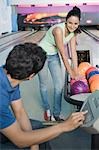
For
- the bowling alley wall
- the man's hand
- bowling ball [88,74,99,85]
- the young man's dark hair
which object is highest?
the young man's dark hair

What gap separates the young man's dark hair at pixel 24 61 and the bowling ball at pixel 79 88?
4.09 ft

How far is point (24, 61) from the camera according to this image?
1.47 m

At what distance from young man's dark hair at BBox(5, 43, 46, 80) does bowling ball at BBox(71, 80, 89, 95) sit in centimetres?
125

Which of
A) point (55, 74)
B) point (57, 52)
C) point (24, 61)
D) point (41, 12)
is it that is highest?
point (24, 61)

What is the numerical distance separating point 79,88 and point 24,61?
1.31 meters

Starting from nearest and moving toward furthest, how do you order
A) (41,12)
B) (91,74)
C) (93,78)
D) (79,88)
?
(79,88)
(93,78)
(91,74)
(41,12)

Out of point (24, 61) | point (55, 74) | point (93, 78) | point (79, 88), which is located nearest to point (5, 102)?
point (24, 61)

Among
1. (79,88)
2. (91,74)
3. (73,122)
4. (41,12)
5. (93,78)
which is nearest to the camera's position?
(73,122)

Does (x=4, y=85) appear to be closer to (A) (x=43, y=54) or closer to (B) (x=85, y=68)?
(A) (x=43, y=54)

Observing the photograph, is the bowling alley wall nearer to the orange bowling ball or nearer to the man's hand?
the orange bowling ball

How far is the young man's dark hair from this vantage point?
4.84 feet

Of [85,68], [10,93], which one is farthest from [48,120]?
[10,93]

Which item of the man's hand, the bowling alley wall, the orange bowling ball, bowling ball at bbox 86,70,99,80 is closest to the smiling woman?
bowling ball at bbox 86,70,99,80

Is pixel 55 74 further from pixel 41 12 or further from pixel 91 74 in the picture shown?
pixel 41 12
